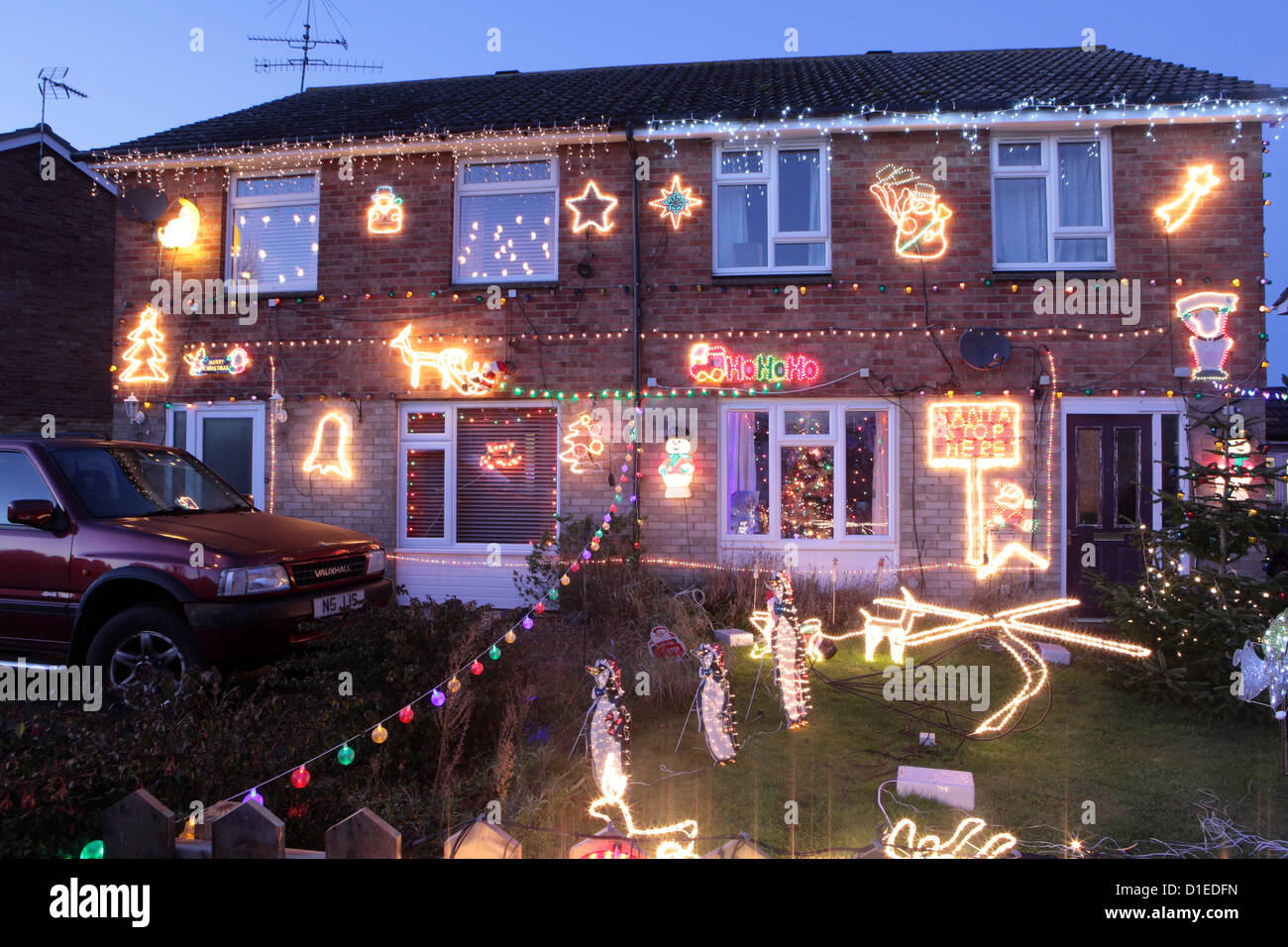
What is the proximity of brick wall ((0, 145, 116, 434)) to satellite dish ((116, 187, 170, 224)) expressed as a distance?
5.83m

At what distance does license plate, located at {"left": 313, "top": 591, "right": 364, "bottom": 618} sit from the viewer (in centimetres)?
523

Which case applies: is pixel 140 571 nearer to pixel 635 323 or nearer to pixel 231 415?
pixel 231 415

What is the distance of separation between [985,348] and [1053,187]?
6.63 feet

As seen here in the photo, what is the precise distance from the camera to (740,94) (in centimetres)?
961

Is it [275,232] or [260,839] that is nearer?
[260,839]

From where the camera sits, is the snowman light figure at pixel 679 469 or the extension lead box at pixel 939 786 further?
the snowman light figure at pixel 679 469

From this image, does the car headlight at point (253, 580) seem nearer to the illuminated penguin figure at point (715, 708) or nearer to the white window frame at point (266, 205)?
the illuminated penguin figure at point (715, 708)

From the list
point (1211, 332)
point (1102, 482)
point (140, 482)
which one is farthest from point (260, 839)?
point (1211, 332)

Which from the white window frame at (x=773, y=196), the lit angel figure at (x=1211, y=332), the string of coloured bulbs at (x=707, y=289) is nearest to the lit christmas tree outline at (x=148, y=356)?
the string of coloured bulbs at (x=707, y=289)

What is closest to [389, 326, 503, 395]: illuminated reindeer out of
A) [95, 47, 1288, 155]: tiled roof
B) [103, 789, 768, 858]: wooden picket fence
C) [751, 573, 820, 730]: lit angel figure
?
[95, 47, 1288, 155]: tiled roof

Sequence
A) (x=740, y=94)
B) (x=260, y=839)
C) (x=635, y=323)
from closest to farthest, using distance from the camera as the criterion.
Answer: (x=260, y=839), (x=635, y=323), (x=740, y=94)

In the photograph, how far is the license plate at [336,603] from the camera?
5230 mm

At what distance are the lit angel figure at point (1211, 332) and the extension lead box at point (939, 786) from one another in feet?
21.3
